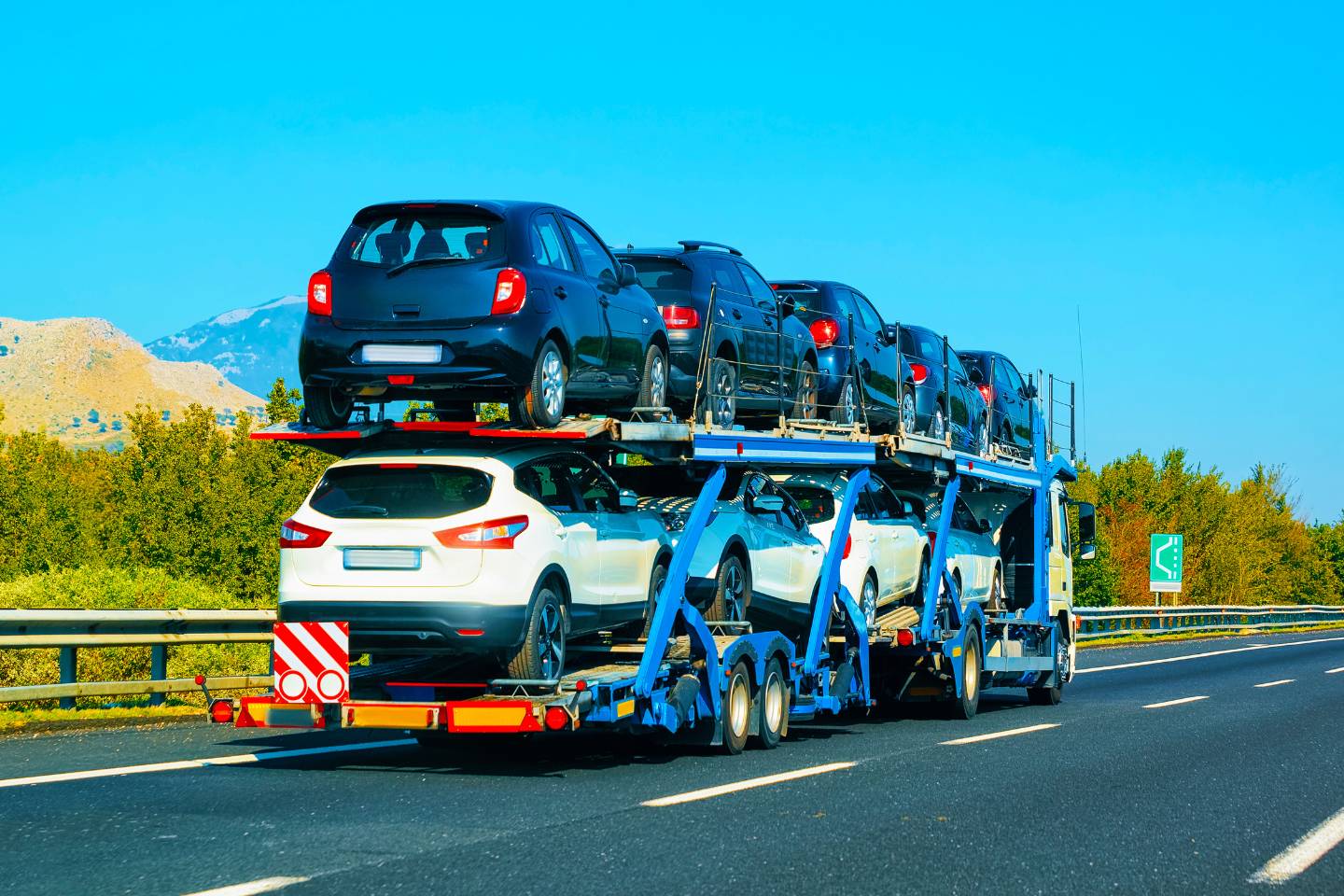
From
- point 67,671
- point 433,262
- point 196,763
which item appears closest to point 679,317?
point 433,262

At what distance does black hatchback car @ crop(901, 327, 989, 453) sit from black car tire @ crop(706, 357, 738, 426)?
4777mm

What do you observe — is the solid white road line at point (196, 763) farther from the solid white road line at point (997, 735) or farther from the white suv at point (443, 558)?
the solid white road line at point (997, 735)

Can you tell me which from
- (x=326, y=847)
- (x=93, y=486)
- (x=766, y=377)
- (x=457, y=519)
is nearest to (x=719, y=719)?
(x=457, y=519)

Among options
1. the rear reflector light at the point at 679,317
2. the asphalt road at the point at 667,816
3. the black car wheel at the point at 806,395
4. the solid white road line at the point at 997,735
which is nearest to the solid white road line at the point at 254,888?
the asphalt road at the point at 667,816

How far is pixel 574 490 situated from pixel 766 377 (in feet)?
14.7

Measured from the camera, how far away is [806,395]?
56.0 ft

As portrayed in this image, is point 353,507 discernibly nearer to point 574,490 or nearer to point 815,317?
point 574,490

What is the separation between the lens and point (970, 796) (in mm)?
10594

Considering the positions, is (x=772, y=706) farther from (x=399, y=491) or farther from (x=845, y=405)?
(x=845, y=405)

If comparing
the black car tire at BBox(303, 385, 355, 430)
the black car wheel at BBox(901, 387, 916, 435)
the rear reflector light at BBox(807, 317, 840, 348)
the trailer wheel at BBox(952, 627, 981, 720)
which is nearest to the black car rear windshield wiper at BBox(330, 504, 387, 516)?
the black car tire at BBox(303, 385, 355, 430)

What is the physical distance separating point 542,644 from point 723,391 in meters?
4.46

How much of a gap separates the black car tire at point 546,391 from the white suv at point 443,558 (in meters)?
0.25

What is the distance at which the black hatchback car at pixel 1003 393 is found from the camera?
23.2 m

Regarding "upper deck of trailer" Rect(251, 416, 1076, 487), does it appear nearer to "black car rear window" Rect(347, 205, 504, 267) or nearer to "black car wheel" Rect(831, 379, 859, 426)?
"black car wheel" Rect(831, 379, 859, 426)
